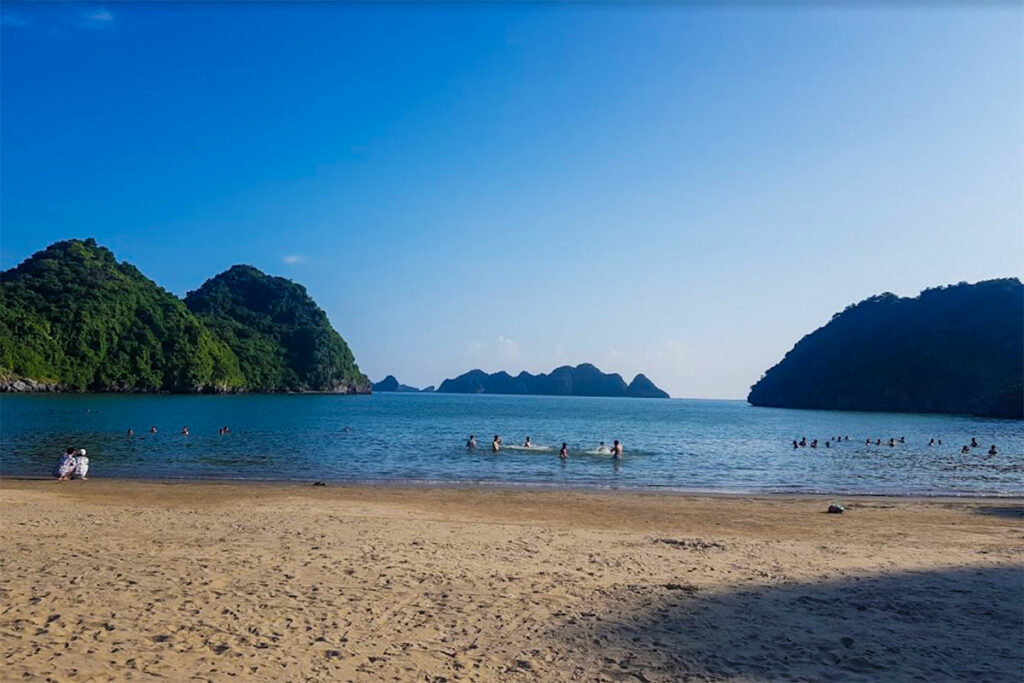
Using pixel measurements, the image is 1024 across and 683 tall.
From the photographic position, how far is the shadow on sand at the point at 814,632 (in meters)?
7.56

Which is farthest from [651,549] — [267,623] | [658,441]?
[658,441]

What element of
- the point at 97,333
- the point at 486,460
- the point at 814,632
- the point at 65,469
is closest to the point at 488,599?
the point at 814,632

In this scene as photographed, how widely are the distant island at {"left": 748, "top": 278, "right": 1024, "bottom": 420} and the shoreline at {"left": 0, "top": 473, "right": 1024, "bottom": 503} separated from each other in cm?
12022

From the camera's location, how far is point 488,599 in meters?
9.71

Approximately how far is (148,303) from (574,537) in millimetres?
162364

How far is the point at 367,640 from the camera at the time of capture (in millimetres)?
7949

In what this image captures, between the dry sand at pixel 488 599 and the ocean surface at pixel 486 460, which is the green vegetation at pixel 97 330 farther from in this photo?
the dry sand at pixel 488 599

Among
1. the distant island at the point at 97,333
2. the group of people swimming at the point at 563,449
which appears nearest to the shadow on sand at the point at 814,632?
the group of people swimming at the point at 563,449

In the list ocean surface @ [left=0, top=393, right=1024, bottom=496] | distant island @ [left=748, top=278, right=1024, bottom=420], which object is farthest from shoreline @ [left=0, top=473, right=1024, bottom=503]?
distant island @ [left=748, top=278, right=1024, bottom=420]

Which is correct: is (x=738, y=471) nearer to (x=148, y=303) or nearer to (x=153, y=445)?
(x=153, y=445)

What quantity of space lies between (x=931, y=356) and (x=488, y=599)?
582 feet

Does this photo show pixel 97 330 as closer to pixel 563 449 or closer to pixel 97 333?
pixel 97 333

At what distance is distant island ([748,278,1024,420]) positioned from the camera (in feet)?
484

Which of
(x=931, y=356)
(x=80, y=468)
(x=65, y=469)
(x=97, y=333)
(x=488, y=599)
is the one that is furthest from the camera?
(x=931, y=356)
